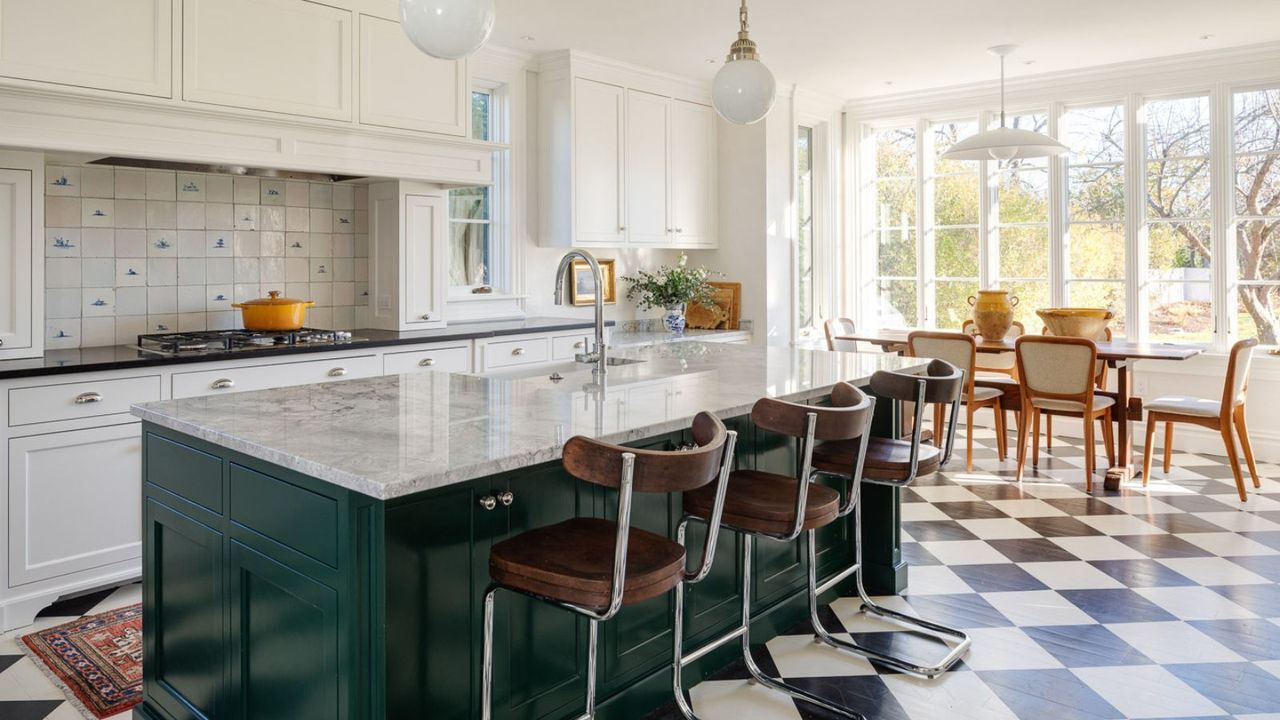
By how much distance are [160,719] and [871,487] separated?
2547 millimetres

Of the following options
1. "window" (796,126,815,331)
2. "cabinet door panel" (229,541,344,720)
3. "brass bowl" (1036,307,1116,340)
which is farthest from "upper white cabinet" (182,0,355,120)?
"brass bowl" (1036,307,1116,340)

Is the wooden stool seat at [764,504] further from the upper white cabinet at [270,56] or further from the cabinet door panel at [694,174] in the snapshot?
the cabinet door panel at [694,174]

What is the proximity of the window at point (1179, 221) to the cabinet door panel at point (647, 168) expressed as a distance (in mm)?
3418

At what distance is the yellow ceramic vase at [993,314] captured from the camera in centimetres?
595

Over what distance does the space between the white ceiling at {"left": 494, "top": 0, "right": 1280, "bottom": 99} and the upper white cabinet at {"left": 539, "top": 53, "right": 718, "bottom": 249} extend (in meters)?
0.20

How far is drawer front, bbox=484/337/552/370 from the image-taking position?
16.3 feet

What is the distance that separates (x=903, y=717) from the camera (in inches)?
103

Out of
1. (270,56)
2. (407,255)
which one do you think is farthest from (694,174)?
(270,56)

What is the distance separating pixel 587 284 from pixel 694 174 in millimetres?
1255

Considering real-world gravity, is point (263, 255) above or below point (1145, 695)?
above

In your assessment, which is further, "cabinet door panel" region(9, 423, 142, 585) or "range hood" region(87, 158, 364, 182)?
"range hood" region(87, 158, 364, 182)

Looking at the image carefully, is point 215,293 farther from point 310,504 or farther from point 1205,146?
point 1205,146

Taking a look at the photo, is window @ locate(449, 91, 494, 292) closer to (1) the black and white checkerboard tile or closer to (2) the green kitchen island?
(1) the black and white checkerboard tile

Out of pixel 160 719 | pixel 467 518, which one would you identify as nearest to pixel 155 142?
pixel 160 719
